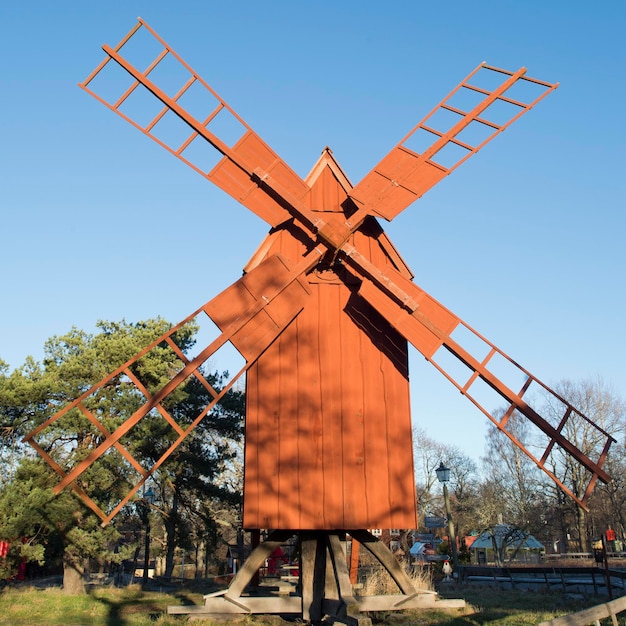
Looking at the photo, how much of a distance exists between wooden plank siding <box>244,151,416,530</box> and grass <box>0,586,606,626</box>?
1.86m

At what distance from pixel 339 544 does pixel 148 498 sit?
462 inches

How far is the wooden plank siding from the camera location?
8.75m

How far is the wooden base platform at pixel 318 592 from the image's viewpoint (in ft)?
29.4

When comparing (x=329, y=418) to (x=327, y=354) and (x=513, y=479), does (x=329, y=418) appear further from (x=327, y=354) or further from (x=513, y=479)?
(x=513, y=479)

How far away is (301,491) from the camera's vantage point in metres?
8.76

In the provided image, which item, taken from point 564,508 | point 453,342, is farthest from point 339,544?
point 564,508

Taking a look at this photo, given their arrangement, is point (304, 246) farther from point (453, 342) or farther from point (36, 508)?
point (36, 508)

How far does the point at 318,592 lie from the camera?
30.7ft

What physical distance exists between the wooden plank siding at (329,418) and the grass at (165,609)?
1.86 meters

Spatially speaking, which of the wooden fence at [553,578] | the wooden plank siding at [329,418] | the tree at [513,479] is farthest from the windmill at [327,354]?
the tree at [513,479]

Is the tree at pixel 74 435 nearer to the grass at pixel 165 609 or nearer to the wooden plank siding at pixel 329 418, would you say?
the grass at pixel 165 609

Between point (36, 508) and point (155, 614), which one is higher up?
point (36, 508)

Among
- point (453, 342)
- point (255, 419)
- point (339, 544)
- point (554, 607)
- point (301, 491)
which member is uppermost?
point (453, 342)

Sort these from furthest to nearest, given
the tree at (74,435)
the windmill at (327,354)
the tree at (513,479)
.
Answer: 1. the tree at (513,479)
2. the tree at (74,435)
3. the windmill at (327,354)
